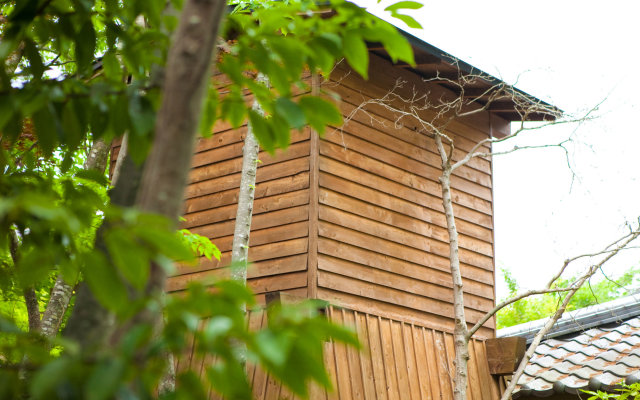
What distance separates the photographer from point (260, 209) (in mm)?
7207

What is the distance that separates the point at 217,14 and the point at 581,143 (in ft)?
20.8

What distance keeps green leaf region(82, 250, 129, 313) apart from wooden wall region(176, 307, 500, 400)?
4822 millimetres

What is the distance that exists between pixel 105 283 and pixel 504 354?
714 centimetres

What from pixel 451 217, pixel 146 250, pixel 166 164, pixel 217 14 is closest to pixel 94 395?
pixel 146 250

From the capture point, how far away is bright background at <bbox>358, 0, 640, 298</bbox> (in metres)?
6.56

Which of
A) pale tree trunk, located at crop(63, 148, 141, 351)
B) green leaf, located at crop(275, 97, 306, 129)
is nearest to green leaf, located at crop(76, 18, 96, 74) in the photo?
pale tree trunk, located at crop(63, 148, 141, 351)

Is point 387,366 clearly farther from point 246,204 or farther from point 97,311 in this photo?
point 97,311

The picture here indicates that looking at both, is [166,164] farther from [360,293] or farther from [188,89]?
[360,293]

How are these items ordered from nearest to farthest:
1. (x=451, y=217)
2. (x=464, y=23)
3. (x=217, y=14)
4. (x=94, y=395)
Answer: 1. (x=94, y=395)
2. (x=217, y=14)
3. (x=451, y=217)
4. (x=464, y=23)

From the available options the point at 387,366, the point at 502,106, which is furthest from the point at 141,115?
the point at 502,106

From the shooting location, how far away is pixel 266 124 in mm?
1549

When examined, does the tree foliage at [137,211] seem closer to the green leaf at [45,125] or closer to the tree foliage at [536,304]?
the green leaf at [45,125]

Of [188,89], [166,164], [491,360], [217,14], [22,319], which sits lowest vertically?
[166,164]

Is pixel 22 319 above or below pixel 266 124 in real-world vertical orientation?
above
